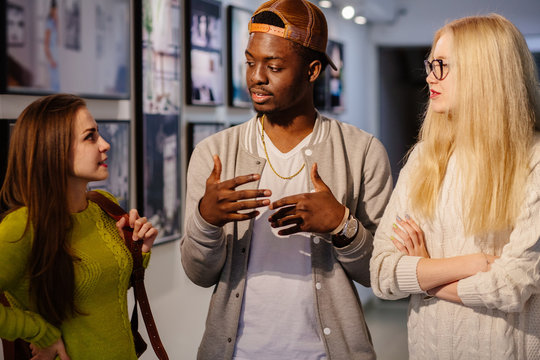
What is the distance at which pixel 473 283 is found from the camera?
175 centimetres

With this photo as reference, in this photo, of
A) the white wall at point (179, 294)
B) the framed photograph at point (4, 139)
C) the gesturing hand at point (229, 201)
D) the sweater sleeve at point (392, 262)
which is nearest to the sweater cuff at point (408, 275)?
the sweater sleeve at point (392, 262)

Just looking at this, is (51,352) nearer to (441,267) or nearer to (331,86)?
(441,267)

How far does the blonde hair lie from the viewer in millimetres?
1793

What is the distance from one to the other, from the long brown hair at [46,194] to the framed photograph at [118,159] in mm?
1173

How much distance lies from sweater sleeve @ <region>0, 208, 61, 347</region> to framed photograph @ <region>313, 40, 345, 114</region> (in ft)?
13.9

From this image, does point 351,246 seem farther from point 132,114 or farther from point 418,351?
point 132,114

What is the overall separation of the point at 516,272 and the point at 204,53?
102 inches

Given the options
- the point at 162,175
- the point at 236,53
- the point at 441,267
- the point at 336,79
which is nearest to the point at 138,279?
the point at 441,267

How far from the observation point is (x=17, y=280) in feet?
5.77

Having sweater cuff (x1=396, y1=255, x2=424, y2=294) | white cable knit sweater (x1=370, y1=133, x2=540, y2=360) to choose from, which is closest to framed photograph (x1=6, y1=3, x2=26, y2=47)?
white cable knit sweater (x1=370, y1=133, x2=540, y2=360)

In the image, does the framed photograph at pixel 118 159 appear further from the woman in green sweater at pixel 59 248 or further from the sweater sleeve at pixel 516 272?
the sweater sleeve at pixel 516 272

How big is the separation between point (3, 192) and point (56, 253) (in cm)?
23

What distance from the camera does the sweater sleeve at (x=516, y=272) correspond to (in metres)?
1.72

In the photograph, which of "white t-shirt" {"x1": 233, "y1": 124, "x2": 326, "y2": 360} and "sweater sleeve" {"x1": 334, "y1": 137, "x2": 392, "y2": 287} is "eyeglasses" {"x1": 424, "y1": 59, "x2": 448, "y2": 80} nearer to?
"sweater sleeve" {"x1": 334, "y1": 137, "x2": 392, "y2": 287}
